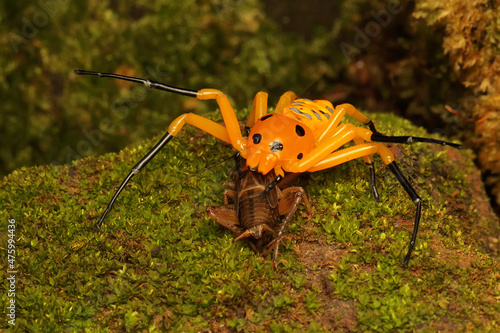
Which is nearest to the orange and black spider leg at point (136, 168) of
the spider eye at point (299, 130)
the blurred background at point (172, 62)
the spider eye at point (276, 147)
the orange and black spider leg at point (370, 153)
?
the spider eye at point (276, 147)

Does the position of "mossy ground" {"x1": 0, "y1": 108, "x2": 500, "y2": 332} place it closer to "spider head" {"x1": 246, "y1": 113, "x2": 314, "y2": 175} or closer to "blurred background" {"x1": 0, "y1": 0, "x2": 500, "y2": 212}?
"spider head" {"x1": 246, "y1": 113, "x2": 314, "y2": 175}

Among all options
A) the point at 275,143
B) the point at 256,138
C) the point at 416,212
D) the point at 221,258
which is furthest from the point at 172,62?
the point at 416,212

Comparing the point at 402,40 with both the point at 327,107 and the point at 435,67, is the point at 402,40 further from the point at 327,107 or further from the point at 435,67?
the point at 327,107

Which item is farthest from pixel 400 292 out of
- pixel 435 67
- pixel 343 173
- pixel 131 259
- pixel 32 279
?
pixel 435 67

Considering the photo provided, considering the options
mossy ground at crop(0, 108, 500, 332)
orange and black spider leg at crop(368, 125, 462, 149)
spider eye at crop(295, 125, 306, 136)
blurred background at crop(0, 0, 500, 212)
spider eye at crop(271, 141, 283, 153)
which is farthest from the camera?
blurred background at crop(0, 0, 500, 212)

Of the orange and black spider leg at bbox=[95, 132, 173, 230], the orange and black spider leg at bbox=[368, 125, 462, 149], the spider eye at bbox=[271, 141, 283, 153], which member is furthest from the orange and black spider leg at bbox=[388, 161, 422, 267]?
the orange and black spider leg at bbox=[95, 132, 173, 230]

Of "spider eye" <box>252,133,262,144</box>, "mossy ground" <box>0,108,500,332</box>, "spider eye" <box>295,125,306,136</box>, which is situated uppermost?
"spider eye" <box>295,125,306,136</box>
